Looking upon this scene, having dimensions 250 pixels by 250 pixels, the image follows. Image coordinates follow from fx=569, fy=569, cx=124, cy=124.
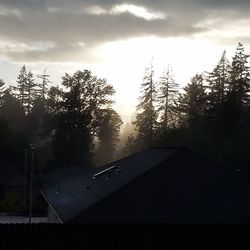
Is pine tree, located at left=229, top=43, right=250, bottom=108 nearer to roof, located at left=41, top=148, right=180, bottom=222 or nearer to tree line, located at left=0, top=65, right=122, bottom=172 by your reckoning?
tree line, located at left=0, top=65, right=122, bottom=172

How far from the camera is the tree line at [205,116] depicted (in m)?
64.9

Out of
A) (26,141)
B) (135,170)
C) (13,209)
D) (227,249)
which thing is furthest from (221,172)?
(26,141)

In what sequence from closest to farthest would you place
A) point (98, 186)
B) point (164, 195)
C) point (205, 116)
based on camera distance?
point (164, 195), point (98, 186), point (205, 116)

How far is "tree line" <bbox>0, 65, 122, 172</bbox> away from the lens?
250 ft

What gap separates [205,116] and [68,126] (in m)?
20.1

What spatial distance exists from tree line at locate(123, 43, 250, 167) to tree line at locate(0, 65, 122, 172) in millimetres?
5252

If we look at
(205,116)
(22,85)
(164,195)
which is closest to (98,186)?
(164,195)

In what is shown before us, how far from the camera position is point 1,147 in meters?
70.0

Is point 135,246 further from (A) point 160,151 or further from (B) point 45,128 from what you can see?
(B) point 45,128

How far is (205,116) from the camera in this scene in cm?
7594

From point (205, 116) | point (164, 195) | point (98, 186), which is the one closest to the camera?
point (164, 195)

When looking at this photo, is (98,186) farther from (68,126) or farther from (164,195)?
(68,126)

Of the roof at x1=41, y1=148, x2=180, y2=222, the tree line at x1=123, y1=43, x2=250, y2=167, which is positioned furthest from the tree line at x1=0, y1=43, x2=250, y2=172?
the roof at x1=41, y1=148, x2=180, y2=222

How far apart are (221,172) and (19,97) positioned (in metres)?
91.6
